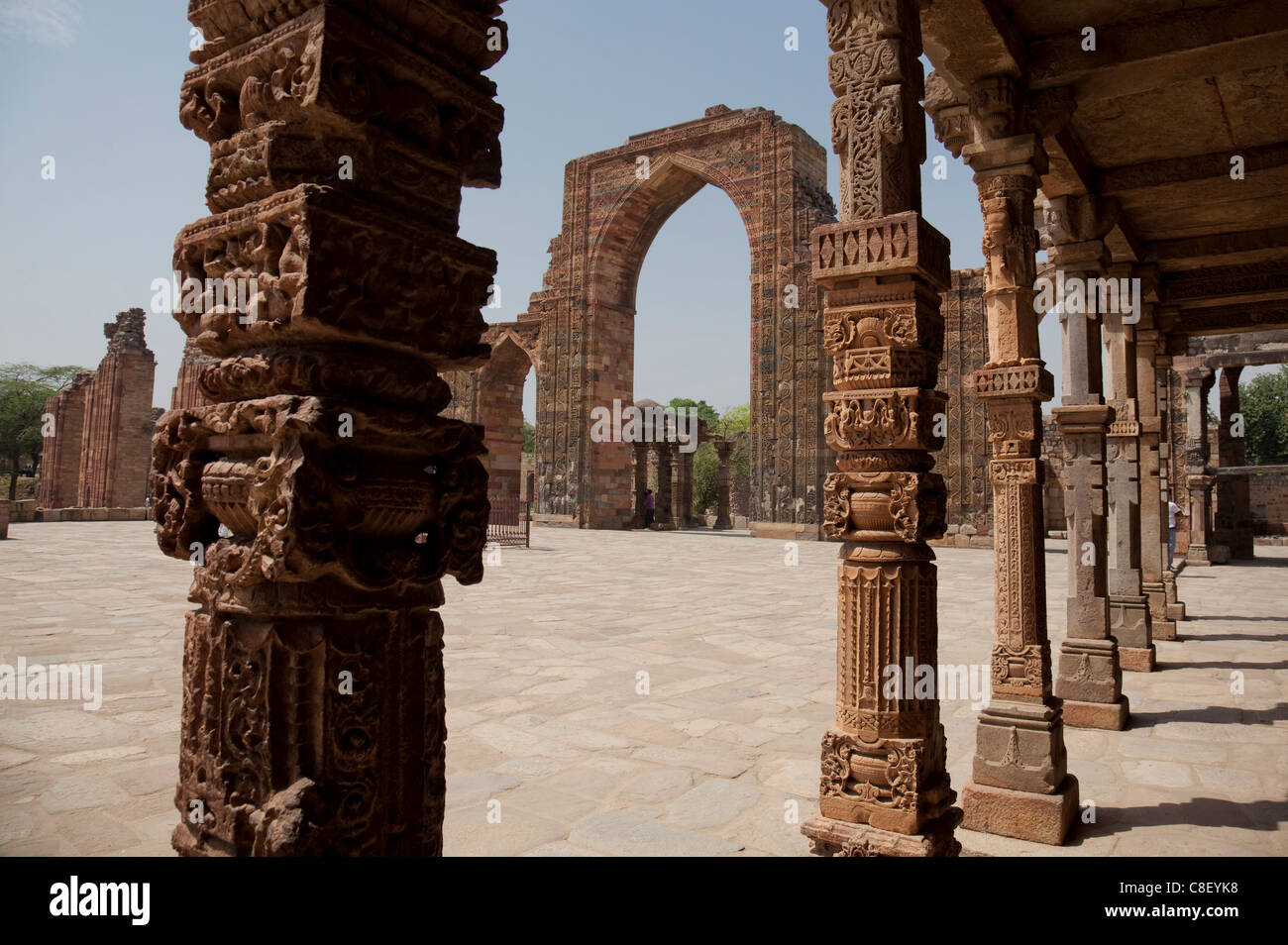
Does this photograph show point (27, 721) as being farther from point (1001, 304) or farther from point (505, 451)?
point (505, 451)

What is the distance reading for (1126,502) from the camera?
7.27 metres

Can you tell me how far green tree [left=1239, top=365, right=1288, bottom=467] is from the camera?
34719mm

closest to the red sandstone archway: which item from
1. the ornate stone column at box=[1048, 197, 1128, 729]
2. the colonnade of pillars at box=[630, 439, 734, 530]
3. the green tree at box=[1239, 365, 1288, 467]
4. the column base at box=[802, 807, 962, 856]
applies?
the colonnade of pillars at box=[630, 439, 734, 530]

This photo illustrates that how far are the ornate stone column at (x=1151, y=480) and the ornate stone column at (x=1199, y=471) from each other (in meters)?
13.6

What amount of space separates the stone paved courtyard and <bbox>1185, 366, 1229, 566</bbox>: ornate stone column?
39.0 feet

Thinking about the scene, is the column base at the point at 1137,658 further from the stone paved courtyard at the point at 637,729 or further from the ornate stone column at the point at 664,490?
the ornate stone column at the point at 664,490

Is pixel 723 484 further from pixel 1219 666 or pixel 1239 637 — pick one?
pixel 1219 666

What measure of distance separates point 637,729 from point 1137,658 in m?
5.09

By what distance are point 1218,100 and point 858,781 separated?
5.16m

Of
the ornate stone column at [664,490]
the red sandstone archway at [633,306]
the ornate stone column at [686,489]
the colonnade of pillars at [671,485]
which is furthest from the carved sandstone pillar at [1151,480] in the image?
the ornate stone column at [686,489]

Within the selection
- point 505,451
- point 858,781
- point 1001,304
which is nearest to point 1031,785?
point 858,781

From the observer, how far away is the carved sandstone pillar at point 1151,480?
28.1 ft

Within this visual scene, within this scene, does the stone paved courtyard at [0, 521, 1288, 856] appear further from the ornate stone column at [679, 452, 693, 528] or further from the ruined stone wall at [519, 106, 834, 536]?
the ornate stone column at [679, 452, 693, 528]
